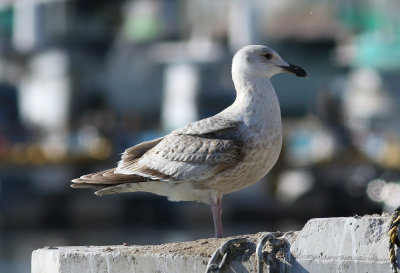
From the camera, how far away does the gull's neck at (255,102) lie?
8539 millimetres

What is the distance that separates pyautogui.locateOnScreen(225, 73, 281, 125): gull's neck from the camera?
8.54 meters

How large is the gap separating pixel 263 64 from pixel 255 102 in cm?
34

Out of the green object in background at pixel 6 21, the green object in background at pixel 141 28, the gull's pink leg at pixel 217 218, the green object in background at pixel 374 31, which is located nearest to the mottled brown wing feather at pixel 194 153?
the gull's pink leg at pixel 217 218

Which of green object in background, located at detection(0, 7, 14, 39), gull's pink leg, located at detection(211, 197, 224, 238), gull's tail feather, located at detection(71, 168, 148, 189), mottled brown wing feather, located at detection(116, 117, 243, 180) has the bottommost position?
gull's pink leg, located at detection(211, 197, 224, 238)

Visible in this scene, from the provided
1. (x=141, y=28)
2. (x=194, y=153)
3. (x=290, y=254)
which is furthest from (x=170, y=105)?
(x=290, y=254)

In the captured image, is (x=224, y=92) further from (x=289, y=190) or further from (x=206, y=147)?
(x=206, y=147)

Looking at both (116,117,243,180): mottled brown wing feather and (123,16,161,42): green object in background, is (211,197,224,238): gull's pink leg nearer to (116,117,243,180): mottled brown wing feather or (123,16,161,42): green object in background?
(116,117,243,180): mottled brown wing feather

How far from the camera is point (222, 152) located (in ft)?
28.1

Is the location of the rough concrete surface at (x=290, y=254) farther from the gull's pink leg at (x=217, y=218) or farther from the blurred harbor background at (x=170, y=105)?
the blurred harbor background at (x=170, y=105)

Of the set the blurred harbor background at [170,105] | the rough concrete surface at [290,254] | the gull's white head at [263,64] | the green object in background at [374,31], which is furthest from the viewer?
the green object in background at [374,31]

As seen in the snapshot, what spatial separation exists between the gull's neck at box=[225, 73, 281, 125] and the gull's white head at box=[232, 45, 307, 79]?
0.04 meters

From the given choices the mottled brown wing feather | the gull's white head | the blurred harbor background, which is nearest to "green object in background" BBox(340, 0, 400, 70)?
the blurred harbor background

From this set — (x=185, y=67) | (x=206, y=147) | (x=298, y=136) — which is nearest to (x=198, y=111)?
(x=185, y=67)

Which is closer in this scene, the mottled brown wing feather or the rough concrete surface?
the rough concrete surface
